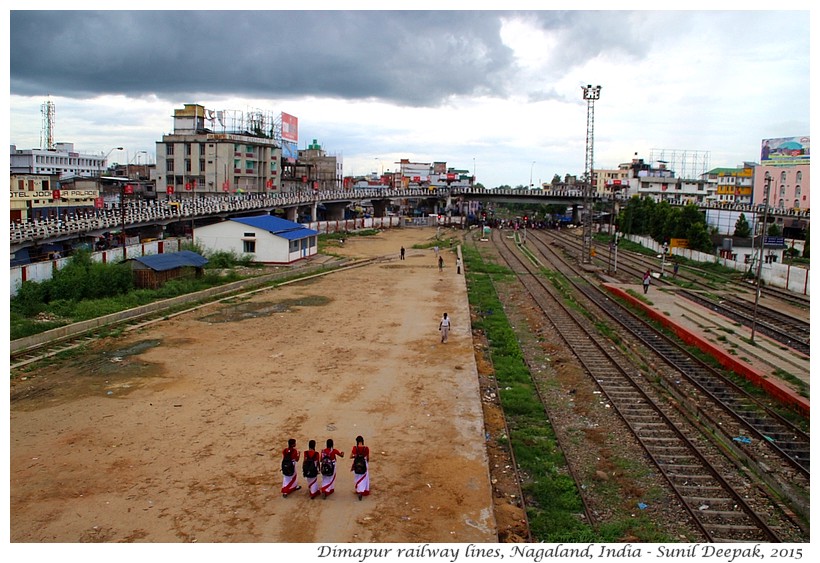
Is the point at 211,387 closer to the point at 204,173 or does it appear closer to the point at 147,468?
the point at 147,468

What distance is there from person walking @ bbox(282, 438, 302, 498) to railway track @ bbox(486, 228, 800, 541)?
6.55 metres

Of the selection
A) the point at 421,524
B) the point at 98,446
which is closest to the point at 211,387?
the point at 98,446

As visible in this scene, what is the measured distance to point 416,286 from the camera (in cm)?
3875

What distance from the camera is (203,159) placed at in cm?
8725

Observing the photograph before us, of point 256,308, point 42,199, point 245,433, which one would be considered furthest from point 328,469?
point 42,199

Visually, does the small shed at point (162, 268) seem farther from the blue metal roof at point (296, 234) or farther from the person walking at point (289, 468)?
the person walking at point (289, 468)

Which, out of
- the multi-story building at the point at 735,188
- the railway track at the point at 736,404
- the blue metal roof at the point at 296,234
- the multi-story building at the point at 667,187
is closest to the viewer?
the railway track at the point at 736,404

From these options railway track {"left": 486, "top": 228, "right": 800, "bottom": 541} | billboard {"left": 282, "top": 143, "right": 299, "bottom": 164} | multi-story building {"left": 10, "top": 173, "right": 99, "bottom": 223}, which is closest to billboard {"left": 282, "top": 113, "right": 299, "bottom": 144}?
billboard {"left": 282, "top": 143, "right": 299, "bottom": 164}

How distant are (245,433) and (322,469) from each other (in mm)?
4059

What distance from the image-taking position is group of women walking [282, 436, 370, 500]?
35.4 ft

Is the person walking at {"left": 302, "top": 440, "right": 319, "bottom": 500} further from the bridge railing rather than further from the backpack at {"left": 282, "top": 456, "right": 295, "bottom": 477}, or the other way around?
the bridge railing

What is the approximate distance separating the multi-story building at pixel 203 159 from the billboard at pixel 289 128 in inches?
905

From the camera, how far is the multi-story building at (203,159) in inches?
3418

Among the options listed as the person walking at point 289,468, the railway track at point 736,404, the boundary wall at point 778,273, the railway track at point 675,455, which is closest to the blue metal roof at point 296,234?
the railway track at point 736,404
